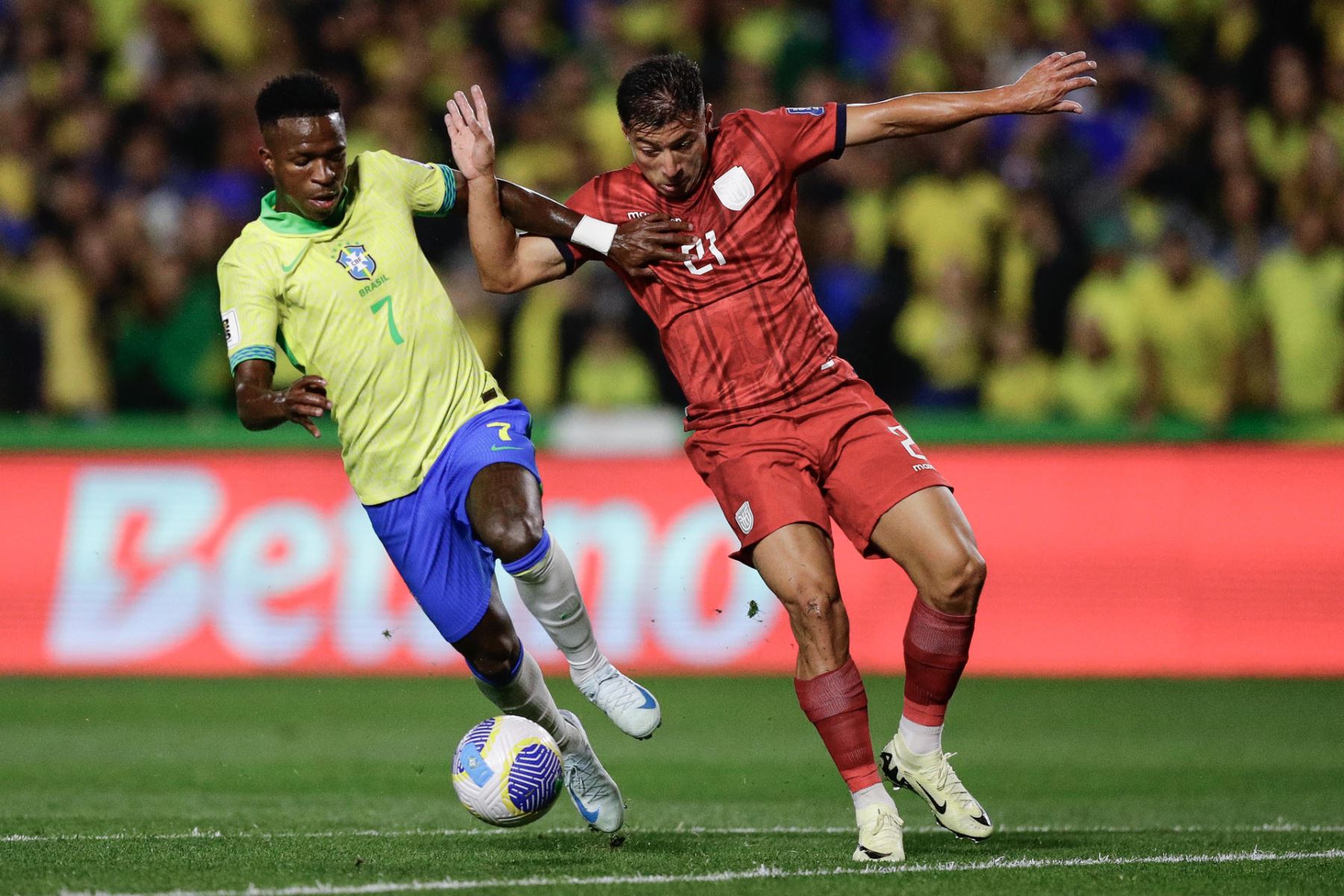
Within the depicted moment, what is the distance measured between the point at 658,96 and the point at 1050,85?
4.76ft

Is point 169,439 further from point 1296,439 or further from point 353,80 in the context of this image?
point 1296,439

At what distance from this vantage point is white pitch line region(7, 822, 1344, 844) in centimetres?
657

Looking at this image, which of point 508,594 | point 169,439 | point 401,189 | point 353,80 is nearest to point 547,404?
point 508,594

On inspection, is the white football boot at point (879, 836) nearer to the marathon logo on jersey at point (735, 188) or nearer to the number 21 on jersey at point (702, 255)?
the number 21 on jersey at point (702, 255)

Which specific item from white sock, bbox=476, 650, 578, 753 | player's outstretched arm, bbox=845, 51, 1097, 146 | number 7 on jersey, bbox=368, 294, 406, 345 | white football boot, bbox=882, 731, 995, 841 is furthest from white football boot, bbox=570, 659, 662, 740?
player's outstretched arm, bbox=845, 51, 1097, 146

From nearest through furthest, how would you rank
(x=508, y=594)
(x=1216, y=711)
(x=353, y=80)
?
(x=1216, y=711) → (x=508, y=594) → (x=353, y=80)

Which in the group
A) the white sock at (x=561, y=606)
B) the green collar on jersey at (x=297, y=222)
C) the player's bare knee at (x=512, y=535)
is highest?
the green collar on jersey at (x=297, y=222)

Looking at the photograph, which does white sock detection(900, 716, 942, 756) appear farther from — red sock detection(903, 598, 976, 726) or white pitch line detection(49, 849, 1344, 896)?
white pitch line detection(49, 849, 1344, 896)

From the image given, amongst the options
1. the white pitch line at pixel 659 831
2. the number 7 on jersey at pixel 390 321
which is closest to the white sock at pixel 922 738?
the white pitch line at pixel 659 831

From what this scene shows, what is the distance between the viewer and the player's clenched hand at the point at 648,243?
21.0 feet

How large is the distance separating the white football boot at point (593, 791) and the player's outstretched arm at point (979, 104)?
8.49 ft

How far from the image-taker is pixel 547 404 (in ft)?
41.9

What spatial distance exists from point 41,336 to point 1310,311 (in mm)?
9378

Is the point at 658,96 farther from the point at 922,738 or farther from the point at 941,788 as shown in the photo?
the point at 941,788
